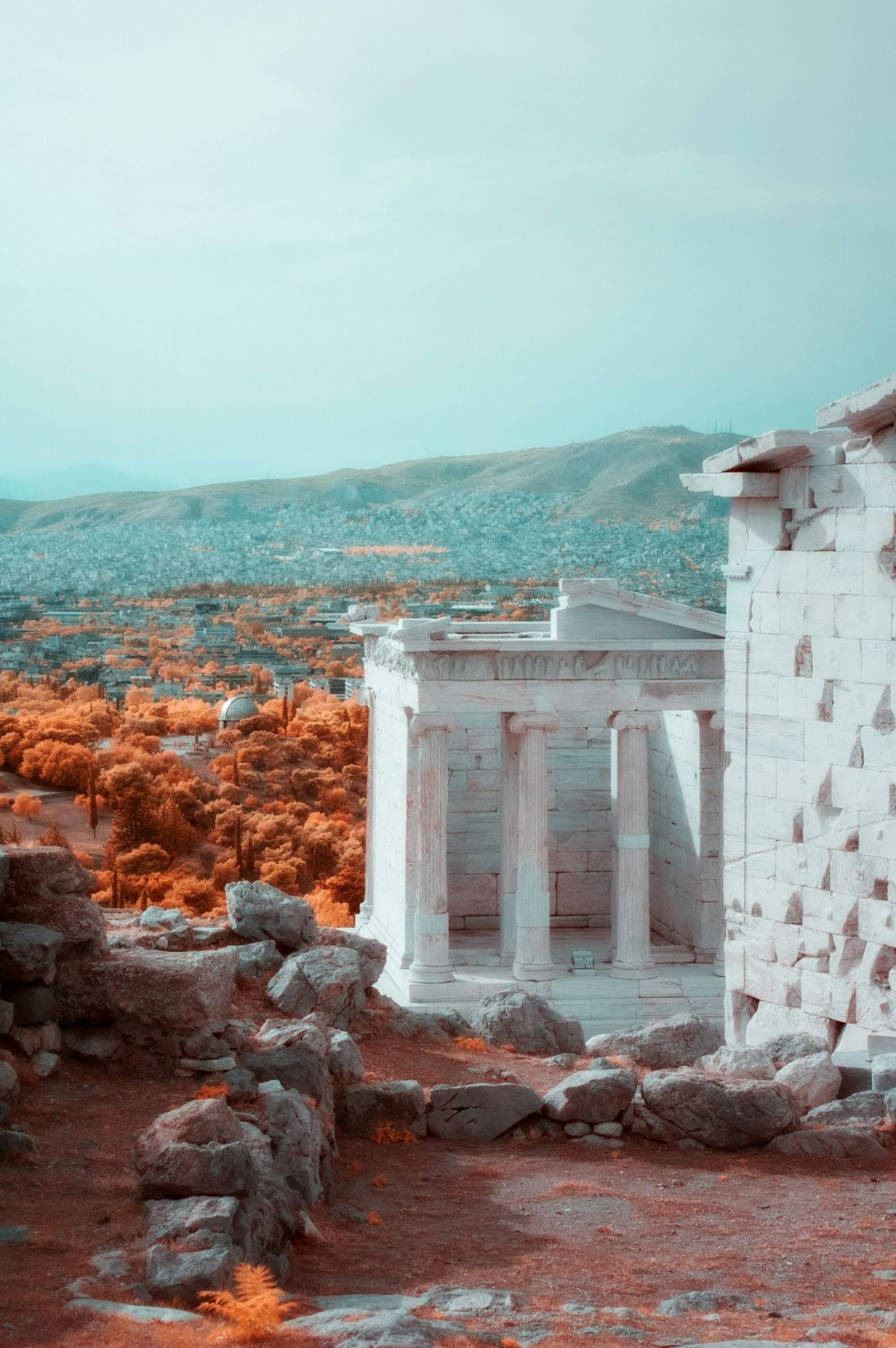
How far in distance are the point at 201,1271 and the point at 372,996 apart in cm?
829

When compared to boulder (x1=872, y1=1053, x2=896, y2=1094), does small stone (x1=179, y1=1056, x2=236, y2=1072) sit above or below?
above

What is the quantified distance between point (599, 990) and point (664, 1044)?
21.1ft

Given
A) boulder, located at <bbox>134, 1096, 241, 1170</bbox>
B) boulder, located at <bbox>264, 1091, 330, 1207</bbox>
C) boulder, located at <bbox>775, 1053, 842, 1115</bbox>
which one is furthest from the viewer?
boulder, located at <bbox>775, 1053, 842, 1115</bbox>

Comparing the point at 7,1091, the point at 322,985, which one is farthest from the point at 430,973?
the point at 7,1091

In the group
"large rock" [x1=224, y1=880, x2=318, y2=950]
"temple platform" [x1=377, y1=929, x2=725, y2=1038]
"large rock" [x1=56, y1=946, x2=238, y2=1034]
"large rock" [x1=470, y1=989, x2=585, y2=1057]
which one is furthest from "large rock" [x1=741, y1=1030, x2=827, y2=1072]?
"temple platform" [x1=377, y1=929, x2=725, y2=1038]

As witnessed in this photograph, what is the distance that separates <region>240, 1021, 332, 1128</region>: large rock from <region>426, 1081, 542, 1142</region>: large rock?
3.01ft

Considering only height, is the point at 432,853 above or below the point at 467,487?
below

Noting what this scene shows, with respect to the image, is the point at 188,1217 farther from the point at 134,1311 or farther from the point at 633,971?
the point at 633,971

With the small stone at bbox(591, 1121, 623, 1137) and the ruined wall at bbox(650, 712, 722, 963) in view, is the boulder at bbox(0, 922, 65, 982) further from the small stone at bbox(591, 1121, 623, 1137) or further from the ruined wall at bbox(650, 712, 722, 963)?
the ruined wall at bbox(650, 712, 722, 963)

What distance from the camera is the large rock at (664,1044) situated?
13703 millimetres

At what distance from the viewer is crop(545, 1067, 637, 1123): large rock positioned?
37.0 feet

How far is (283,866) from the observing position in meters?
28.3

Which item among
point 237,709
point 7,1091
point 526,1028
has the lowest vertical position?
point 526,1028

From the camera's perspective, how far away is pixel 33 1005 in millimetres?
10938
